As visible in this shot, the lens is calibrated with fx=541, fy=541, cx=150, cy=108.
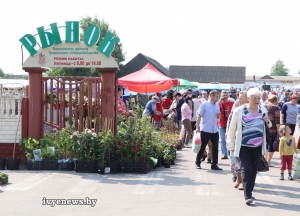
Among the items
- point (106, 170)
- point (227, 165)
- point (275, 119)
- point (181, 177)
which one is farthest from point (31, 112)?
point (275, 119)

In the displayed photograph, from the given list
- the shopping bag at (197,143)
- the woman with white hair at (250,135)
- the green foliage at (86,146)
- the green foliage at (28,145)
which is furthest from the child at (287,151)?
the green foliage at (28,145)

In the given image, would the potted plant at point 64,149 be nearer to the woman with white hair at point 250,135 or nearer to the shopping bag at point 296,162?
the woman with white hair at point 250,135

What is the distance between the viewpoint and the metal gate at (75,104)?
12539mm

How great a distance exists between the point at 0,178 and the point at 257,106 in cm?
473

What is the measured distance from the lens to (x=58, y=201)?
27.8 feet

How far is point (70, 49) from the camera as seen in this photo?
1232cm

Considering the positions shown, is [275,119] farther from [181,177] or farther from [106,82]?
[106,82]

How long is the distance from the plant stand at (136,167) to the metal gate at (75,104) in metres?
1.53

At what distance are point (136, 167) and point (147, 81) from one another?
Answer: 29.2 ft

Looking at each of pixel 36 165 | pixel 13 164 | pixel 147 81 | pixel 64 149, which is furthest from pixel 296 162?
pixel 147 81

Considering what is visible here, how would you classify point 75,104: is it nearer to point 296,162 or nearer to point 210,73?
point 296,162

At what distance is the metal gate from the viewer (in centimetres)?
1254

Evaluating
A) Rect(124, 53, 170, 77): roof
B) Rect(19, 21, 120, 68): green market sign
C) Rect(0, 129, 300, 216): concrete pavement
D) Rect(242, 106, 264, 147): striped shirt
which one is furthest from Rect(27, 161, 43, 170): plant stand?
Rect(124, 53, 170, 77): roof

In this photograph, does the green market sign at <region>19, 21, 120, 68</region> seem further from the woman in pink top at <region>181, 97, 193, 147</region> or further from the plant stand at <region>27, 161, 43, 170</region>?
the woman in pink top at <region>181, 97, 193, 147</region>
